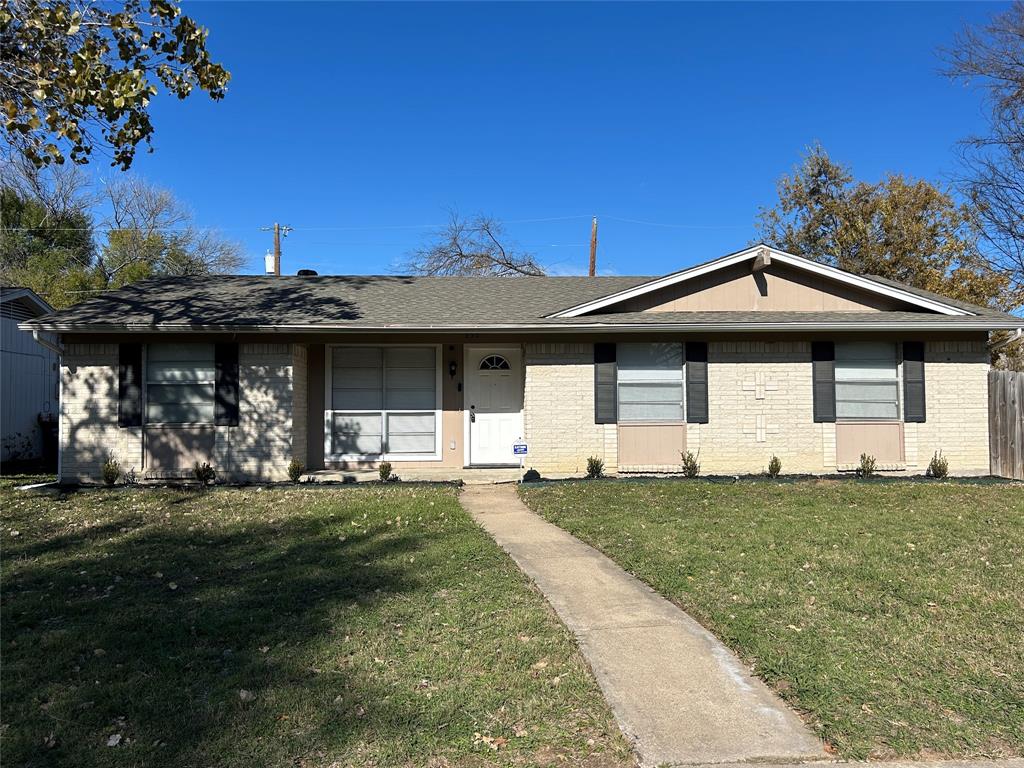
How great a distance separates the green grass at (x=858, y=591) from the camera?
3543 mm

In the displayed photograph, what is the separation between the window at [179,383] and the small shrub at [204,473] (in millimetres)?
826

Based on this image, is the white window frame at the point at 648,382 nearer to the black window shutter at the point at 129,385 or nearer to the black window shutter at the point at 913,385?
the black window shutter at the point at 913,385

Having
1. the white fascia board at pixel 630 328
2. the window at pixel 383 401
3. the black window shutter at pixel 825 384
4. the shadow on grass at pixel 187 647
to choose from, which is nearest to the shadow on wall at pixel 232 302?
the white fascia board at pixel 630 328

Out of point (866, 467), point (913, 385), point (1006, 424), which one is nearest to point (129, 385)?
point (866, 467)

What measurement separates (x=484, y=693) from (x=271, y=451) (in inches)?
363

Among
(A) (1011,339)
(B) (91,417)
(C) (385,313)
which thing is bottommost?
(B) (91,417)

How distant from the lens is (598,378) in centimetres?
1233

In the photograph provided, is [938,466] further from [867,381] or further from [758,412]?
[758,412]

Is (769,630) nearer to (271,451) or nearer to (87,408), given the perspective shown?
(271,451)

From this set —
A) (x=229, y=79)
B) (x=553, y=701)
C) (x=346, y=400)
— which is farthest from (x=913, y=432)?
(x=229, y=79)

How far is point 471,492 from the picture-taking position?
10859mm

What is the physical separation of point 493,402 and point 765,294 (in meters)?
5.39

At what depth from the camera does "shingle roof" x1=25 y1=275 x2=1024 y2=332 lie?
11.7 metres

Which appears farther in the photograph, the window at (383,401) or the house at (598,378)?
the window at (383,401)
